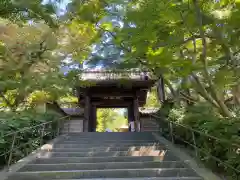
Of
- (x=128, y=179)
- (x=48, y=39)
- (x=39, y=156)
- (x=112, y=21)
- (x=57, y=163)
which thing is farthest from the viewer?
(x=112, y=21)

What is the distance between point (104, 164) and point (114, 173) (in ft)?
1.79

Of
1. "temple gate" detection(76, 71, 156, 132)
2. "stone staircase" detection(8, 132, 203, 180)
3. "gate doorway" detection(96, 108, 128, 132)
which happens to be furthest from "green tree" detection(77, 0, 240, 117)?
"gate doorway" detection(96, 108, 128, 132)

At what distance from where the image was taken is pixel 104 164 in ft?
16.7

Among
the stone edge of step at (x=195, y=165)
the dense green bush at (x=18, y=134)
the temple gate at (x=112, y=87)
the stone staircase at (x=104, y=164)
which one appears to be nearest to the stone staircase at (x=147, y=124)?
the temple gate at (x=112, y=87)

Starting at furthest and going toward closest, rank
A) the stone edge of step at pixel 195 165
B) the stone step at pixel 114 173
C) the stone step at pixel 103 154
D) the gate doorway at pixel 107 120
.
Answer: the gate doorway at pixel 107 120, the stone step at pixel 103 154, the stone step at pixel 114 173, the stone edge of step at pixel 195 165

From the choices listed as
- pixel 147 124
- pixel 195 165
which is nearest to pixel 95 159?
pixel 195 165

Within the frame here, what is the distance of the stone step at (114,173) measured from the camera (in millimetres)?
4457

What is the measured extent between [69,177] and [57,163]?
1085 millimetres

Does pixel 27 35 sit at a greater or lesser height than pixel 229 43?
greater

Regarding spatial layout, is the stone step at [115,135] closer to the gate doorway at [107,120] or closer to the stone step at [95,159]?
the stone step at [95,159]

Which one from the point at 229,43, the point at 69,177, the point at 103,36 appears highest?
the point at 103,36

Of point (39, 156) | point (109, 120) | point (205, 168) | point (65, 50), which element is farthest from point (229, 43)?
point (109, 120)

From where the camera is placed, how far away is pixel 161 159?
5555 millimetres

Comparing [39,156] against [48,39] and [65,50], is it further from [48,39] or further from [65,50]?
[65,50]
